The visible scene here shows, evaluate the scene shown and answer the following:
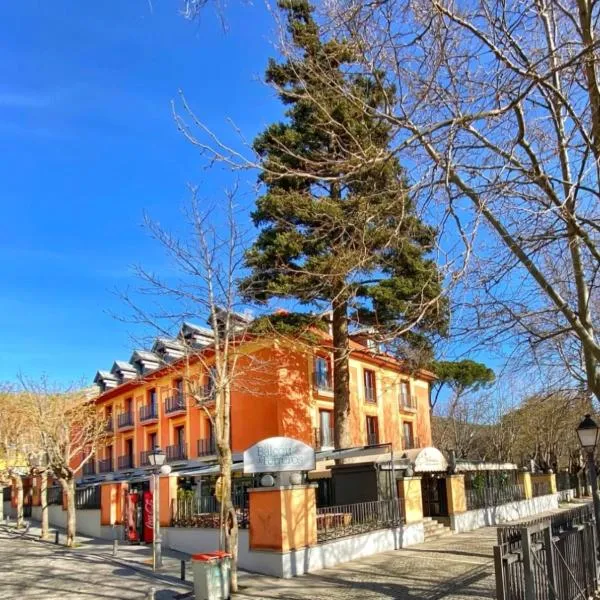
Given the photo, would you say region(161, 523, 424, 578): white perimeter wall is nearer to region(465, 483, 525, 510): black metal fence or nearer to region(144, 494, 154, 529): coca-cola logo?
region(144, 494, 154, 529): coca-cola logo

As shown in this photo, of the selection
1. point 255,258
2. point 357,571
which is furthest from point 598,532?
point 255,258

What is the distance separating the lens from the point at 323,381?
34.0 m

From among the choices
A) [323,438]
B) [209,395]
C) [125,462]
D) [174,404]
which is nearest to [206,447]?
[174,404]

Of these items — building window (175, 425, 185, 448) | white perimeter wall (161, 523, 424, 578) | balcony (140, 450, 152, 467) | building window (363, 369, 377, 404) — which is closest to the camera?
white perimeter wall (161, 523, 424, 578)

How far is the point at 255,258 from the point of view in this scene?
20438 mm

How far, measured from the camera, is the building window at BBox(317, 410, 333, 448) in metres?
33.0

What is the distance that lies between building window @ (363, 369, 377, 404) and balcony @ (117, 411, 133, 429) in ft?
54.7

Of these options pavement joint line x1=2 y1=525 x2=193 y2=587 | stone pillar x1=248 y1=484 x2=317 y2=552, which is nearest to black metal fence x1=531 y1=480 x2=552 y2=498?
stone pillar x1=248 y1=484 x2=317 y2=552

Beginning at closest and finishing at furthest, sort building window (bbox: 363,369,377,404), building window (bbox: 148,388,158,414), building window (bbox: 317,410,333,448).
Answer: building window (bbox: 317,410,333,448), building window (bbox: 363,369,377,404), building window (bbox: 148,388,158,414)

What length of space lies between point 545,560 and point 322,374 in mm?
26907

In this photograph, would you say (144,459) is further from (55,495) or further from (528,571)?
(528,571)

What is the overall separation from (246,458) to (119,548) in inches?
340

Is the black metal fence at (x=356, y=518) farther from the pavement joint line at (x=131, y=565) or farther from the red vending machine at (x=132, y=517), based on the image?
the red vending machine at (x=132, y=517)

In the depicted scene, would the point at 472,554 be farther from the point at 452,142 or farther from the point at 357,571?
the point at 452,142
